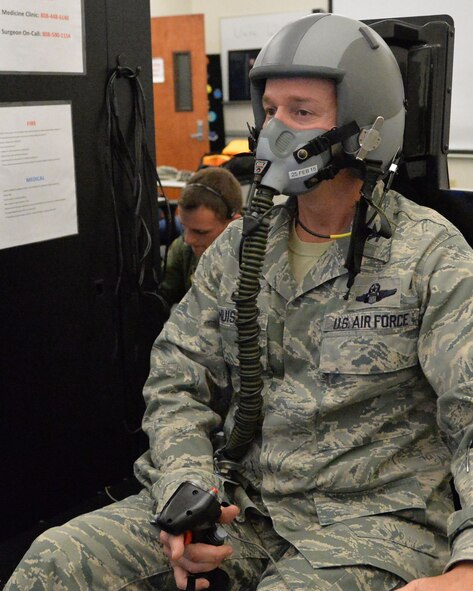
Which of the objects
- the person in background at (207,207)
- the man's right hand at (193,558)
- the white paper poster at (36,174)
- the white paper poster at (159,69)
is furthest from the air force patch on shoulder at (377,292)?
the white paper poster at (159,69)

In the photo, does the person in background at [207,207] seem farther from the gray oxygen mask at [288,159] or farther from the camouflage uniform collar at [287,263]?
the gray oxygen mask at [288,159]

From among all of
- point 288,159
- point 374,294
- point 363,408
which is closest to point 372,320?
point 374,294

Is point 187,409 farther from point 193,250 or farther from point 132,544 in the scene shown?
point 193,250

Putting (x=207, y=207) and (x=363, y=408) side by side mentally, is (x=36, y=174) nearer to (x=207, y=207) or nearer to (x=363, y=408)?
(x=207, y=207)

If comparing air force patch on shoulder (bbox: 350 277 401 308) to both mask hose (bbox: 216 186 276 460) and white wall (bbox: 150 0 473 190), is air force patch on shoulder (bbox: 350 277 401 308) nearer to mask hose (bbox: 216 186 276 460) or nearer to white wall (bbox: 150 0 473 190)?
mask hose (bbox: 216 186 276 460)

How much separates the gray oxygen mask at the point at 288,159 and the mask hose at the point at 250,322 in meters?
0.03

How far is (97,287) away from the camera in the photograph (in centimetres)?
220

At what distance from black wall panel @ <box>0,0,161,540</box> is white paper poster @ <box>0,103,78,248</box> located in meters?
0.03

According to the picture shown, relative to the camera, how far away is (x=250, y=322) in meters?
1.29

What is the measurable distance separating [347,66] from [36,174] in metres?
1.05

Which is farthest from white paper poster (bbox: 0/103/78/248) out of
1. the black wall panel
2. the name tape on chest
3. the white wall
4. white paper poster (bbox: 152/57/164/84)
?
white paper poster (bbox: 152/57/164/84)

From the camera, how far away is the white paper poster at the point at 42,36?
1.86m

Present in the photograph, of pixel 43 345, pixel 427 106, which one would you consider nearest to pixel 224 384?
pixel 427 106

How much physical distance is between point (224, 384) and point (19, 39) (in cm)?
105
